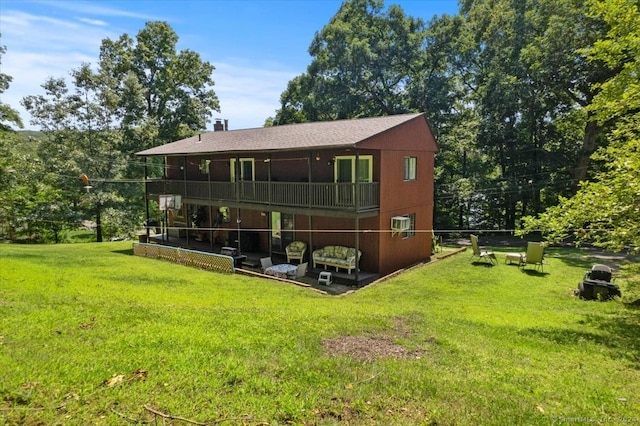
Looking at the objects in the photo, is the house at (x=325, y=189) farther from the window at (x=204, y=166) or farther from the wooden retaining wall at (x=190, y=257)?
the wooden retaining wall at (x=190, y=257)

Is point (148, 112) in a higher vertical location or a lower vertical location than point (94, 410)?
higher

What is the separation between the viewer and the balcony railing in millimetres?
13891

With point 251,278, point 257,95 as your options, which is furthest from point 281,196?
point 257,95

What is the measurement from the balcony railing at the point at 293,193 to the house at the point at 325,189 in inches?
1.5

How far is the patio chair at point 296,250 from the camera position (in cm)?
1599

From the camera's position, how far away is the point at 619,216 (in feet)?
25.3

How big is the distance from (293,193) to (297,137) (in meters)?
2.71

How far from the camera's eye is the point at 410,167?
1684cm

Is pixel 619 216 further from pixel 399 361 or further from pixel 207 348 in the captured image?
pixel 207 348

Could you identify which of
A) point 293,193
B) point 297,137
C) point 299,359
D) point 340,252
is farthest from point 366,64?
point 299,359

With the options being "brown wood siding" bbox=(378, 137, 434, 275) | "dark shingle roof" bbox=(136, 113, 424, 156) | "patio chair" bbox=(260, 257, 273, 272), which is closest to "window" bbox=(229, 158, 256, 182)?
"dark shingle roof" bbox=(136, 113, 424, 156)

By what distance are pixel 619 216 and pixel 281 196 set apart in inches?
440

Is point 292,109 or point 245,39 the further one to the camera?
point 292,109

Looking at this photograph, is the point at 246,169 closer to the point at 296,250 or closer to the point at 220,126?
the point at 296,250
